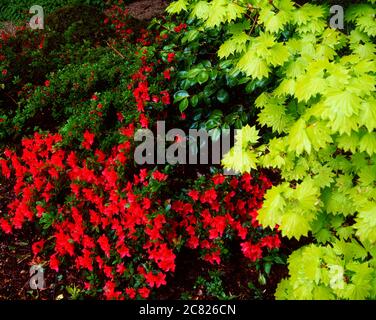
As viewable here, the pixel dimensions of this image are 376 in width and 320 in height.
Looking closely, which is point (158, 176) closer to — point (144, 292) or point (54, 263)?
point (144, 292)

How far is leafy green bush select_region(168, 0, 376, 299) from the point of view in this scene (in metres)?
2.04

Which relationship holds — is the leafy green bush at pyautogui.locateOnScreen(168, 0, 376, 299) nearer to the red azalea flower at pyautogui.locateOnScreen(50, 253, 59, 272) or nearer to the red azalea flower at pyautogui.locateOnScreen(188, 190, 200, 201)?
the red azalea flower at pyautogui.locateOnScreen(188, 190, 200, 201)

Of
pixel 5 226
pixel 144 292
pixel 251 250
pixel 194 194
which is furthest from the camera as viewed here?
pixel 5 226

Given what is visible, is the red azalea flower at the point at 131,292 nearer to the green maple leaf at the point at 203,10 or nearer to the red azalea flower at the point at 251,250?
the red azalea flower at the point at 251,250

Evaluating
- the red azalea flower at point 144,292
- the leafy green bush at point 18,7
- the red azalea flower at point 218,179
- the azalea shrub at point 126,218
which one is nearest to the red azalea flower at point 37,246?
the azalea shrub at point 126,218

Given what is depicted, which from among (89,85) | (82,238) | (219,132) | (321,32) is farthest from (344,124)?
(89,85)

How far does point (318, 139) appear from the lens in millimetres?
2156

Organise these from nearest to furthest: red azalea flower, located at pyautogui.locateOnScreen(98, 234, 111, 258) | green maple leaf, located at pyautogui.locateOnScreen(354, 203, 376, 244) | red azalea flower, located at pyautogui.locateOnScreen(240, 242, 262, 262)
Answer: green maple leaf, located at pyautogui.locateOnScreen(354, 203, 376, 244)
red azalea flower, located at pyautogui.locateOnScreen(98, 234, 111, 258)
red azalea flower, located at pyautogui.locateOnScreen(240, 242, 262, 262)

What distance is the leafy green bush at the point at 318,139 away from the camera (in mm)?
2045

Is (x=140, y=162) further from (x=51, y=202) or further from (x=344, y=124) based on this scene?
(x=344, y=124)

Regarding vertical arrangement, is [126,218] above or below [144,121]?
below

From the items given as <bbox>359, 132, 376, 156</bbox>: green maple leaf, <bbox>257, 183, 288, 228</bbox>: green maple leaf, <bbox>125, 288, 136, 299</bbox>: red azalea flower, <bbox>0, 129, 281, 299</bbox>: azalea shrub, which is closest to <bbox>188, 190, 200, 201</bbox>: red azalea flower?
<bbox>0, 129, 281, 299</bbox>: azalea shrub

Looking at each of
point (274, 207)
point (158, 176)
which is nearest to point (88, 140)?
point (158, 176)

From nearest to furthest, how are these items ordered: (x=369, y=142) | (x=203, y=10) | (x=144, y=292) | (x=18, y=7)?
(x=369, y=142) < (x=203, y=10) < (x=144, y=292) < (x=18, y=7)
